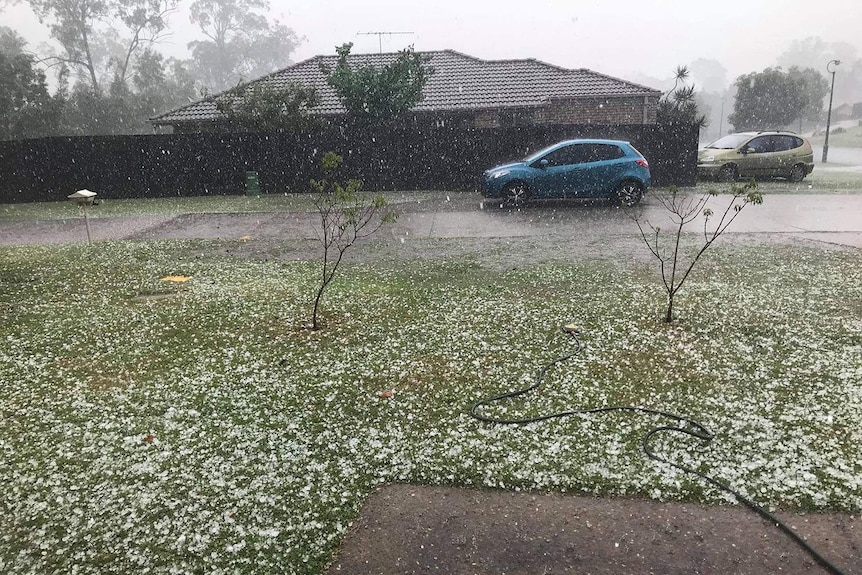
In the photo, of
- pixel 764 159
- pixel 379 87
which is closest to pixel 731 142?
pixel 764 159

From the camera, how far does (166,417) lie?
3.55 metres

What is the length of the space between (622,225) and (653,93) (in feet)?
39.6

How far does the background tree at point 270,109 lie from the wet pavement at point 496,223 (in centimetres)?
478

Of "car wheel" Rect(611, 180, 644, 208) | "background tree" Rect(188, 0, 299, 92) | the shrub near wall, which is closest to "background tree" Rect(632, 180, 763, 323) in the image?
"car wheel" Rect(611, 180, 644, 208)

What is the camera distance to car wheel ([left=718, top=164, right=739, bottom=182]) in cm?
1575

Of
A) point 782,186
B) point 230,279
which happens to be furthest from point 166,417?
point 782,186

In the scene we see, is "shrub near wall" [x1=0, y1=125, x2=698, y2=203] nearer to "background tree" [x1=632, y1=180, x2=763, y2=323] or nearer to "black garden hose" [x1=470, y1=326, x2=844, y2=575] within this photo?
"background tree" [x1=632, y1=180, x2=763, y2=323]

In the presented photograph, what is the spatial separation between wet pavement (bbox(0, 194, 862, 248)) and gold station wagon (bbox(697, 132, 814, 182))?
2.89 m

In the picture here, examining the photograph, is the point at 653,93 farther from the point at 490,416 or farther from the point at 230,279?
the point at 490,416

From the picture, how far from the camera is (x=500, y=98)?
1917 centimetres

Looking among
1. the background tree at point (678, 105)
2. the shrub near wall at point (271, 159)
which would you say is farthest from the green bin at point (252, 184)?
the background tree at point (678, 105)

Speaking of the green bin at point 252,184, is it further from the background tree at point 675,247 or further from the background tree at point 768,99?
the background tree at point 768,99

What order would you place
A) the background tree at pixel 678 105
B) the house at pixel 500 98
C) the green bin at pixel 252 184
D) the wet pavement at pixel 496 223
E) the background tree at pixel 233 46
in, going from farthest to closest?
1. the background tree at pixel 233 46
2. the background tree at pixel 678 105
3. the house at pixel 500 98
4. the green bin at pixel 252 184
5. the wet pavement at pixel 496 223

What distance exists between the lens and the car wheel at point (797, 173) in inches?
620
